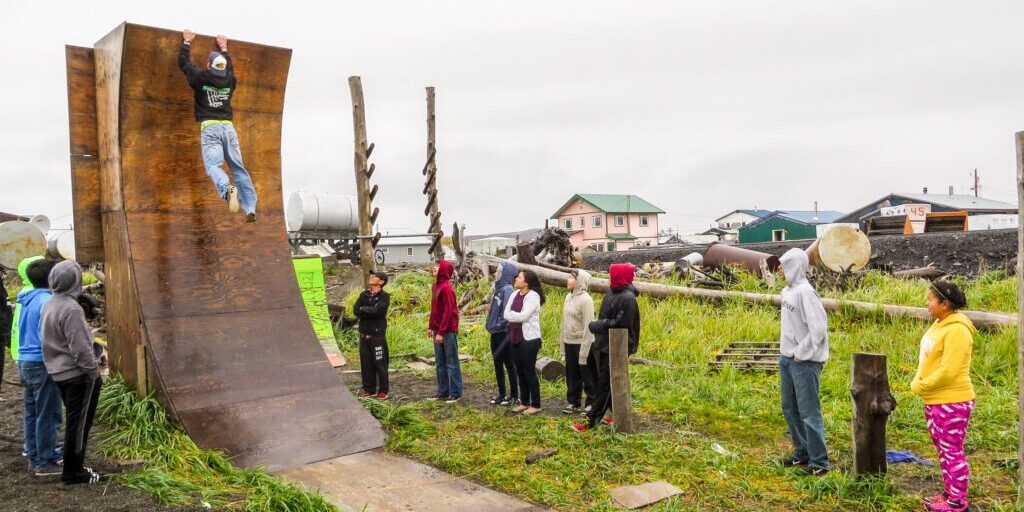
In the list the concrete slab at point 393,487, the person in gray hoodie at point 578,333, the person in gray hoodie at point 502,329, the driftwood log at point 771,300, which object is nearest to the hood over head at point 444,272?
the person in gray hoodie at point 502,329

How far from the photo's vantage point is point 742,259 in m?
14.6

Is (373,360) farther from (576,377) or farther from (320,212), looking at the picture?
(320,212)

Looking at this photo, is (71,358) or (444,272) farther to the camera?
(444,272)

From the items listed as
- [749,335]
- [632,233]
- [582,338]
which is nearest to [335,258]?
[749,335]

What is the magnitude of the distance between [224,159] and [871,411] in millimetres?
6114

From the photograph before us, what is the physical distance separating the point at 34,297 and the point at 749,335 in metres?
8.64

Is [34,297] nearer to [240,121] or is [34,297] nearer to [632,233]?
[240,121]

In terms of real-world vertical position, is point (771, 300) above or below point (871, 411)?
above

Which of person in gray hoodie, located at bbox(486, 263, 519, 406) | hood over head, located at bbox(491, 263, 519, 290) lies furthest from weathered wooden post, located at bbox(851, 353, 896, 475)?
hood over head, located at bbox(491, 263, 519, 290)

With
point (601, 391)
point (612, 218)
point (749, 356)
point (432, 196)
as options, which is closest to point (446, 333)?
point (601, 391)

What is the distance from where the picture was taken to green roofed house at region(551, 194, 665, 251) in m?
56.8

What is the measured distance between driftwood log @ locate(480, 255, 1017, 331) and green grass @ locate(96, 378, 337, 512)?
4133mm

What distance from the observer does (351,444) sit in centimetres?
666

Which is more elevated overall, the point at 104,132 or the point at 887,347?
the point at 104,132
